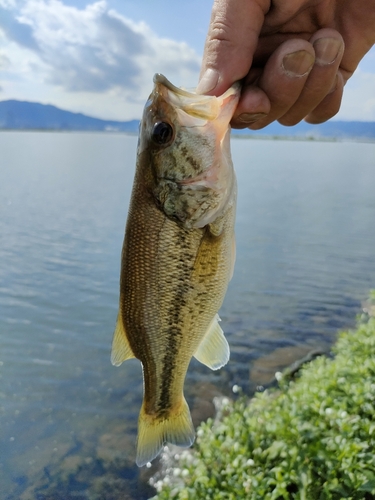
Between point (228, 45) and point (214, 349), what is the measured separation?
2.11 meters

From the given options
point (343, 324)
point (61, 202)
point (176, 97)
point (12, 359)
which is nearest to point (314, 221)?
point (343, 324)

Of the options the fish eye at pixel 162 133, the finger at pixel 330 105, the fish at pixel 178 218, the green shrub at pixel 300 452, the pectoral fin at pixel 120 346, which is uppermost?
the finger at pixel 330 105

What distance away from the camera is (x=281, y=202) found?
1411 inches

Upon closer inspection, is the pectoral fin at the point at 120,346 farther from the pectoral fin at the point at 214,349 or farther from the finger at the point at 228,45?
the finger at the point at 228,45

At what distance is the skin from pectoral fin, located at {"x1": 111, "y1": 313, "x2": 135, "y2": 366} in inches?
65.2

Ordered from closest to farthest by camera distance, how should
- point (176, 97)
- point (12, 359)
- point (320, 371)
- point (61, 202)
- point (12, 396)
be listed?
1. point (176, 97)
2. point (320, 371)
3. point (12, 396)
4. point (12, 359)
5. point (61, 202)

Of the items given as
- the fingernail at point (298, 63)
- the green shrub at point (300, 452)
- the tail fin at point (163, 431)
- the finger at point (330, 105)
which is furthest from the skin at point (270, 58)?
the green shrub at point (300, 452)

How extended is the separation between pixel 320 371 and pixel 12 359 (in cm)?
990

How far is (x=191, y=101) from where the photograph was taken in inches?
107

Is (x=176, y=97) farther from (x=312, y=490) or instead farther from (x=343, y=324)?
(x=343, y=324)

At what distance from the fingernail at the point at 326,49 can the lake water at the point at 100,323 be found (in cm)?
804

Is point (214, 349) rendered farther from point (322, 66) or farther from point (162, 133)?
point (322, 66)

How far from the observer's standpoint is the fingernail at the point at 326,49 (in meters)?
3.20

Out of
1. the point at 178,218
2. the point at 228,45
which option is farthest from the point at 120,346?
the point at 228,45
